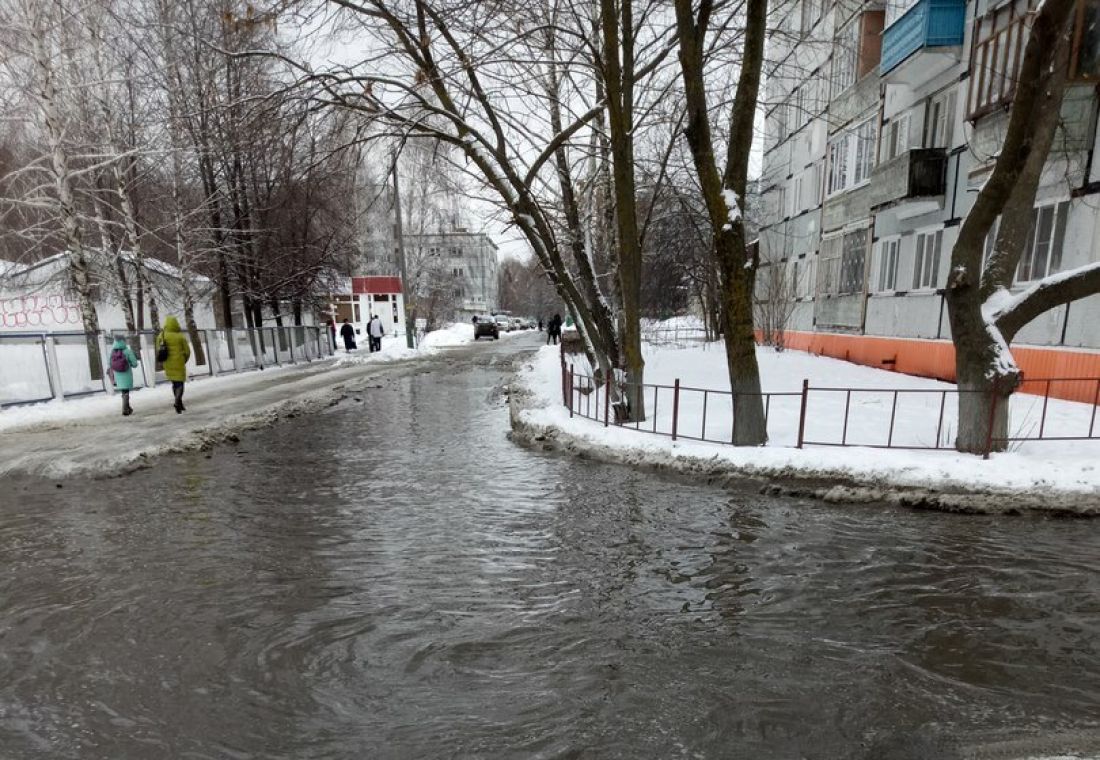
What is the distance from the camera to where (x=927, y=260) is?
521 inches

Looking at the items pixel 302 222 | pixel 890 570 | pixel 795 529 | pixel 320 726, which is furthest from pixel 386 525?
pixel 302 222

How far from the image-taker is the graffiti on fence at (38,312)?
18859 millimetres

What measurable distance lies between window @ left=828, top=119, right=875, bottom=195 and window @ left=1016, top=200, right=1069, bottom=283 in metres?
5.98

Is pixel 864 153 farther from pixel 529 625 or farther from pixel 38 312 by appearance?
pixel 38 312

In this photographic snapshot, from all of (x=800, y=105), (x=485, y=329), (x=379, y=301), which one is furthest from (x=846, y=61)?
(x=379, y=301)

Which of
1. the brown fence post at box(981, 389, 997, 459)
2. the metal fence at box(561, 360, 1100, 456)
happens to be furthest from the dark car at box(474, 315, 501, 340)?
the brown fence post at box(981, 389, 997, 459)

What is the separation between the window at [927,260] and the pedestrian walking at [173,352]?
15.6 metres

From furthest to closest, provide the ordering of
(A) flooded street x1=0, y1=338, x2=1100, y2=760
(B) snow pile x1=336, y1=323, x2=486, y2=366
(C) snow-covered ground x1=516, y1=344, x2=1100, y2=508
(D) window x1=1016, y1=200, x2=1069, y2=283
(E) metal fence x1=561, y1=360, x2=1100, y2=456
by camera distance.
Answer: (B) snow pile x1=336, y1=323, x2=486, y2=366, (D) window x1=1016, y1=200, x2=1069, y2=283, (E) metal fence x1=561, y1=360, x2=1100, y2=456, (C) snow-covered ground x1=516, y1=344, x2=1100, y2=508, (A) flooded street x1=0, y1=338, x2=1100, y2=760

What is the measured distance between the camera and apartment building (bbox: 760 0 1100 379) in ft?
29.9

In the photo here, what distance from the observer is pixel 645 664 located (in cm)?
331

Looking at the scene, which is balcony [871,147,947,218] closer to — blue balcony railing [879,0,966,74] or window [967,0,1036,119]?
window [967,0,1036,119]

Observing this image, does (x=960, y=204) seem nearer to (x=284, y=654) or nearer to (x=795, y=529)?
(x=795, y=529)

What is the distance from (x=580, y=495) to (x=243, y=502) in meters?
3.70

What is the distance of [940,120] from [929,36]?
6.83 ft
